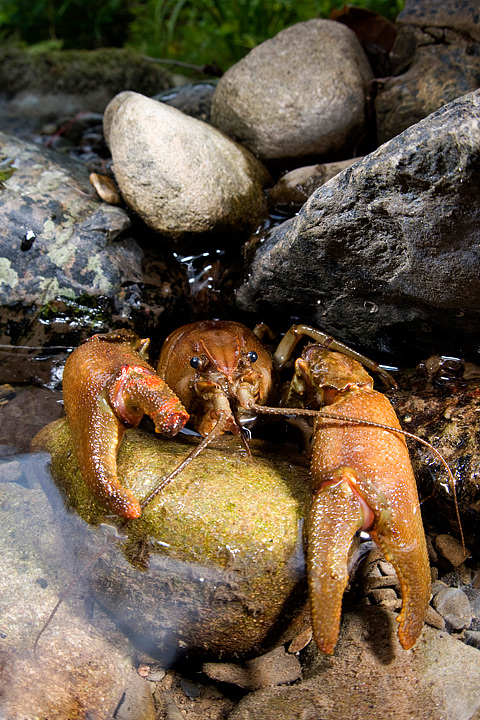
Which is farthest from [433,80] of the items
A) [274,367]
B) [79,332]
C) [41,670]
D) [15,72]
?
[15,72]

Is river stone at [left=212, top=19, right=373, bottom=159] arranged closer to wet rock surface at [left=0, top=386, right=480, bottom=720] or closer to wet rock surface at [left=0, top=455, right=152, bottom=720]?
wet rock surface at [left=0, top=386, right=480, bottom=720]

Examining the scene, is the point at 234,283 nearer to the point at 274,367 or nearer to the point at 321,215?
the point at 274,367

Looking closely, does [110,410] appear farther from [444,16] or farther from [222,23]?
[222,23]

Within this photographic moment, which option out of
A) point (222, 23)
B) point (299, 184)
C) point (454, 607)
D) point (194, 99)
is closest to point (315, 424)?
point (454, 607)

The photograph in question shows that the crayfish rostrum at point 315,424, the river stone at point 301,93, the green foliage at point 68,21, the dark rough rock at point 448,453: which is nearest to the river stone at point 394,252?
the crayfish rostrum at point 315,424

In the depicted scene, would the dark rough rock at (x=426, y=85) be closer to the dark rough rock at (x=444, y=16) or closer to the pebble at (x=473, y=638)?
the dark rough rock at (x=444, y=16)

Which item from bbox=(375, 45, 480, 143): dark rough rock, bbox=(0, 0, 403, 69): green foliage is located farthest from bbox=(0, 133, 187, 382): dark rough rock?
bbox=(0, 0, 403, 69): green foliage
